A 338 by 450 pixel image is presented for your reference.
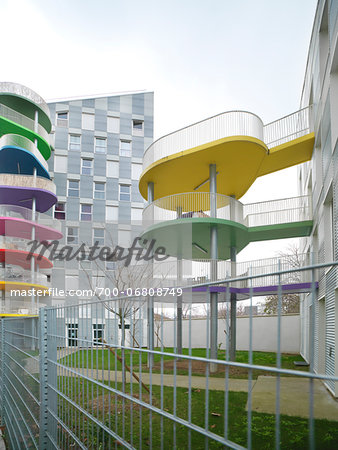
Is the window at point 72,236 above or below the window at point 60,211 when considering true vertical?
below

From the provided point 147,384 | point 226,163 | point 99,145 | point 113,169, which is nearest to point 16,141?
point 99,145

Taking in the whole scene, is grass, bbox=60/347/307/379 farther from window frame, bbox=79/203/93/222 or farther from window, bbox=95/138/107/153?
window, bbox=95/138/107/153

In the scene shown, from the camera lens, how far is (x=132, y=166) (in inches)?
1339

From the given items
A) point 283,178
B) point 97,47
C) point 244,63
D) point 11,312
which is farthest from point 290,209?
point 11,312

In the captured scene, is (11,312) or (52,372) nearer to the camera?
(52,372)

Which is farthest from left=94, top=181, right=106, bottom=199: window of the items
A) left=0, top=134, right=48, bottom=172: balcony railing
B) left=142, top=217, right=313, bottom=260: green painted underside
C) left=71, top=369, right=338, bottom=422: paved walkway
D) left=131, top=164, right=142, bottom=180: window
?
left=71, top=369, right=338, bottom=422: paved walkway

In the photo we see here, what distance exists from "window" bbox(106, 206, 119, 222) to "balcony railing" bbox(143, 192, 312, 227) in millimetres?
13516

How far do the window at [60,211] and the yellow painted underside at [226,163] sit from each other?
13.5m

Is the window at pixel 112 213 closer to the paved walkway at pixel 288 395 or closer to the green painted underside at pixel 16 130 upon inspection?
the green painted underside at pixel 16 130

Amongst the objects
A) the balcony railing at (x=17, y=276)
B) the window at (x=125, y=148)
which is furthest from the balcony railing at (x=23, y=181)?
the window at (x=125, y=148)

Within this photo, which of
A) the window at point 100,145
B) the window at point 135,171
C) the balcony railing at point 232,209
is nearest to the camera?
the balcony railing at point 232,209

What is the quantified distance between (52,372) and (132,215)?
95.6ft

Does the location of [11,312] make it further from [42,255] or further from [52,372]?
[52,372]

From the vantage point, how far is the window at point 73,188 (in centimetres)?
3216
